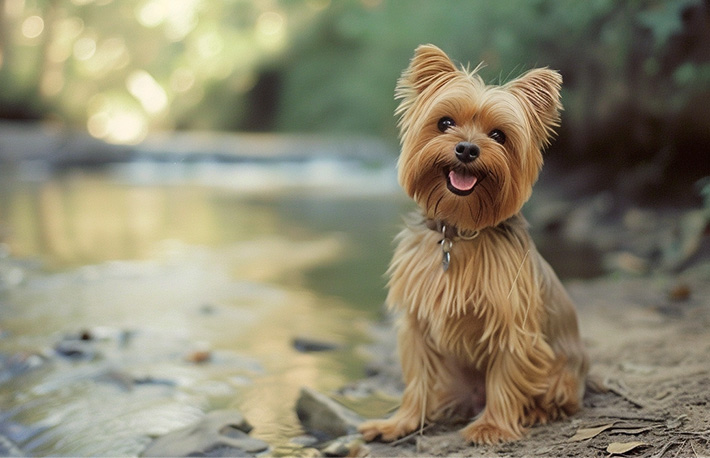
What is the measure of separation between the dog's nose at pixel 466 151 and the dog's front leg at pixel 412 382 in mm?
835

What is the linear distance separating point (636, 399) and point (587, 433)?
45 cm

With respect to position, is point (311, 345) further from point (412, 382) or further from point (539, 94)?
point (539, 94)

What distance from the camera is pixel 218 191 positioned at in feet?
45.1

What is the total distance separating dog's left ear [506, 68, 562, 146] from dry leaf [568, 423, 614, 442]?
1221 millimetres

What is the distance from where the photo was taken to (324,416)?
324 centimetres

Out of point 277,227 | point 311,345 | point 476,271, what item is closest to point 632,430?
point 476,271

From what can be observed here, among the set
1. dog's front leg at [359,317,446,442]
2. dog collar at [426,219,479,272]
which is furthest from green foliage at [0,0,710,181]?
dog's front leg at [359,317,446,442]

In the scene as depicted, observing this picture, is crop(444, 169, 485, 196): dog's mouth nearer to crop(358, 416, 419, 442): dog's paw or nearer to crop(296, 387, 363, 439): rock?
crop(358, 416, 419, 442): dog's paw

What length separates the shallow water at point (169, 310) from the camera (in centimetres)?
352

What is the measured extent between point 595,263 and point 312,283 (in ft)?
9.87

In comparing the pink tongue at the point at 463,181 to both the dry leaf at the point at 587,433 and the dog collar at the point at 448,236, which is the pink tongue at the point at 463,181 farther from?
the dry leaf at the point at 587,433

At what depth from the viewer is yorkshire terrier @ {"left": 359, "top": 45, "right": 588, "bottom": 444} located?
2535 mm

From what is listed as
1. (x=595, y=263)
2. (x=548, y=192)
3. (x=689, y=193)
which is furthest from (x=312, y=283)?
(x=548, y=192)

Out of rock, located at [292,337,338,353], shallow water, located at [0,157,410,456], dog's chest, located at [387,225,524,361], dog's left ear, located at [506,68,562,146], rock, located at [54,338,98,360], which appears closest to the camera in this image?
dog's left ear, located at [506,68,562,146]
